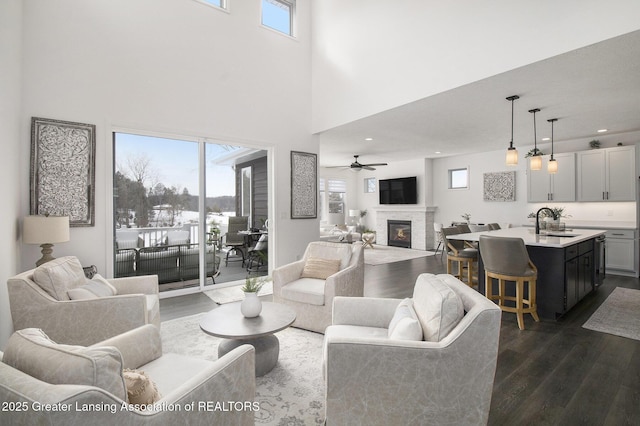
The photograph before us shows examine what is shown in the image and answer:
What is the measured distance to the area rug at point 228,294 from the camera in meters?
4.39

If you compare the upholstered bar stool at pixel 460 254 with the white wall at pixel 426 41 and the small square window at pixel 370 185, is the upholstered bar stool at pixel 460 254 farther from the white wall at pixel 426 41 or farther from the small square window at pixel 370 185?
the small square window at pixel 370 185

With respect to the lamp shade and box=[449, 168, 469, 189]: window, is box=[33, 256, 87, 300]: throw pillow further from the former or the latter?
box=[449, 168, 469, 189]: window

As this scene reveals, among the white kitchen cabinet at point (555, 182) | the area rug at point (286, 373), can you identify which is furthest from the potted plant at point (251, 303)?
the white kitchen cabinet at point (555, 182)

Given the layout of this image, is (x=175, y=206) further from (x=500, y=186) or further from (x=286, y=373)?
(x=500, y=186)

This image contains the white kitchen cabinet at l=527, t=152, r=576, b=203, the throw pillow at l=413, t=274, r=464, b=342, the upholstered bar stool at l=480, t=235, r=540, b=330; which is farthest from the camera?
the white kitchen cabinet at l=527, t=152, r=576, b=203

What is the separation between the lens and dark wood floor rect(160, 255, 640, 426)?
1965mm

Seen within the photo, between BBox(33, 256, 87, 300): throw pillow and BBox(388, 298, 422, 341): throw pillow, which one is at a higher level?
BBox(33, 256, 87, 300): throw pillow

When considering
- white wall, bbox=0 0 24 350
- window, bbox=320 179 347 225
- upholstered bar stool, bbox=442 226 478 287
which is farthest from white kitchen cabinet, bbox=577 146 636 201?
white wall, bbox=0 0 24 350

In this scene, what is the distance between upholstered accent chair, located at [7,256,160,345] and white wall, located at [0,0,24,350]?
1.84 feet

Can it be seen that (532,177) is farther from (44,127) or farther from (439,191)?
(44,127)

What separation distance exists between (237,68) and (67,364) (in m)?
4.92

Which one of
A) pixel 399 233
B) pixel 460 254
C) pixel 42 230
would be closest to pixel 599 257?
pixel 460 254

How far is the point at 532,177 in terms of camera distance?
7.13 metres

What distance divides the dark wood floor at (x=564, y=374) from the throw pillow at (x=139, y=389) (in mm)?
1869
